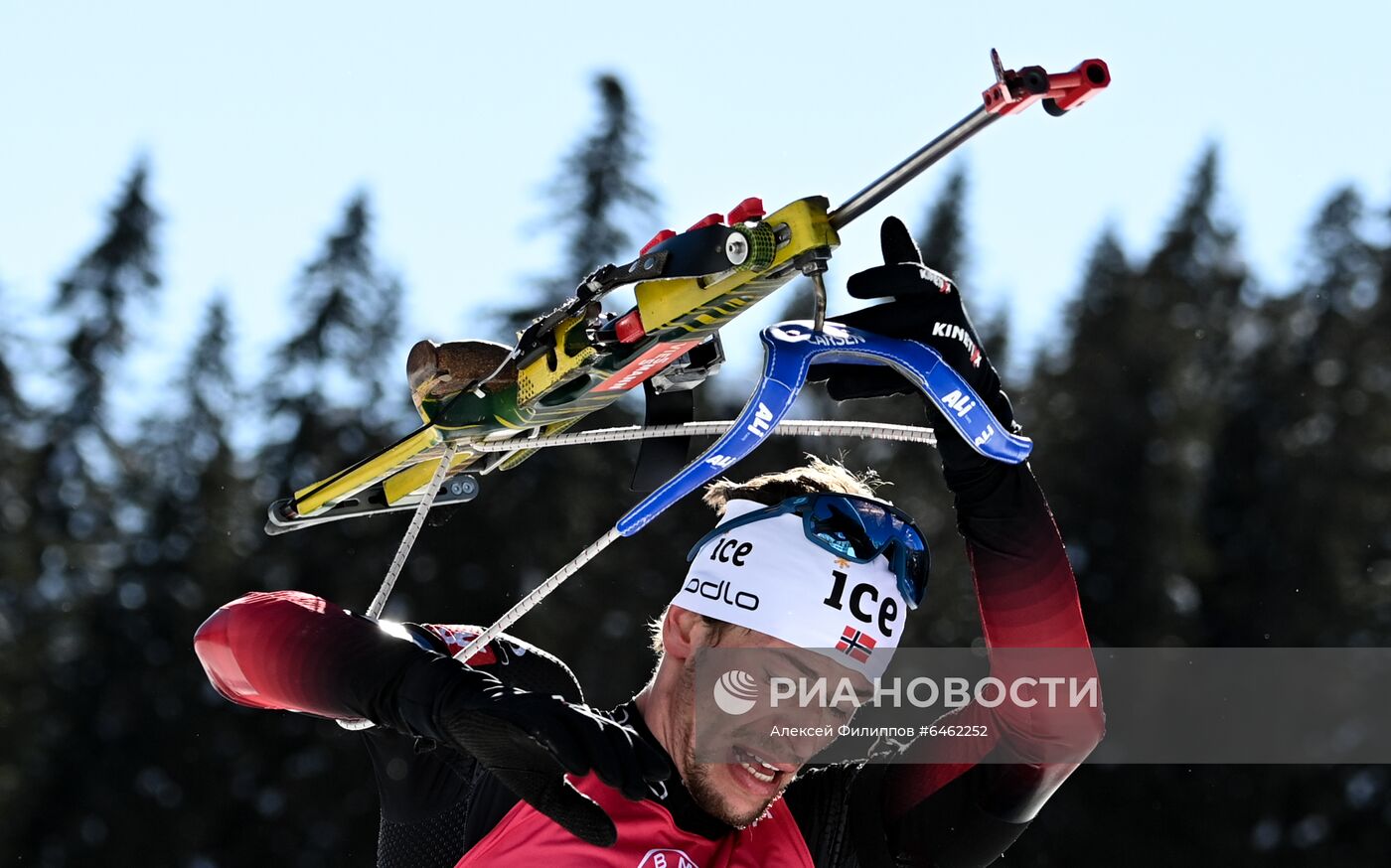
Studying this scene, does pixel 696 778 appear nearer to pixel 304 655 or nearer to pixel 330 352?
pixel 304 655

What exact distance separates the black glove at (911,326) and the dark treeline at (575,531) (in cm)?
1786

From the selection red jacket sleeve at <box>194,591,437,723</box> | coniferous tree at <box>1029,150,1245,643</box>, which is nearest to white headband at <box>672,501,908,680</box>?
red jacket sleeve at <box>194,591,437,723</box>

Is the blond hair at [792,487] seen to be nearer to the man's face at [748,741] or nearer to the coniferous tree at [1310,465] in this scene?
the man's face at [748,741]

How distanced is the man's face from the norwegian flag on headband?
1.7 inches

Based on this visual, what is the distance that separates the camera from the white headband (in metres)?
3.50

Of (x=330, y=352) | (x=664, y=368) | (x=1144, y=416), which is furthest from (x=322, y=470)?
(x=664, y=368)

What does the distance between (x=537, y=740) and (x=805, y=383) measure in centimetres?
97

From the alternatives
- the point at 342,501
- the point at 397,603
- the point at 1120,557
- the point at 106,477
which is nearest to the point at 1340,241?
the point at 1120,557

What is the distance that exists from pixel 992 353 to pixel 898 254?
23728 millimetres

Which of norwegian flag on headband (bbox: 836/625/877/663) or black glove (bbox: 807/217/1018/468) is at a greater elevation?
black glove (bbox: 807/217/1018/468)

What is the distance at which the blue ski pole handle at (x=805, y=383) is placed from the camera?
3.29m

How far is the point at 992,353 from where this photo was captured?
2680 centimetres

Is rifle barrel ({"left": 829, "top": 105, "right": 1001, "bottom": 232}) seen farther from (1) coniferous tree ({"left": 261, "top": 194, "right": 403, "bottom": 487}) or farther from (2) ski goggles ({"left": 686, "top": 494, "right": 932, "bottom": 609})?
(1) coniferous tree ({"left": 261, "top": 194, "right": 403, "bottom": 487})

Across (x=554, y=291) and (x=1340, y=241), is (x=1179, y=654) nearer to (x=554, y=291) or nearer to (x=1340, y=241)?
(x=1340, y=241)
